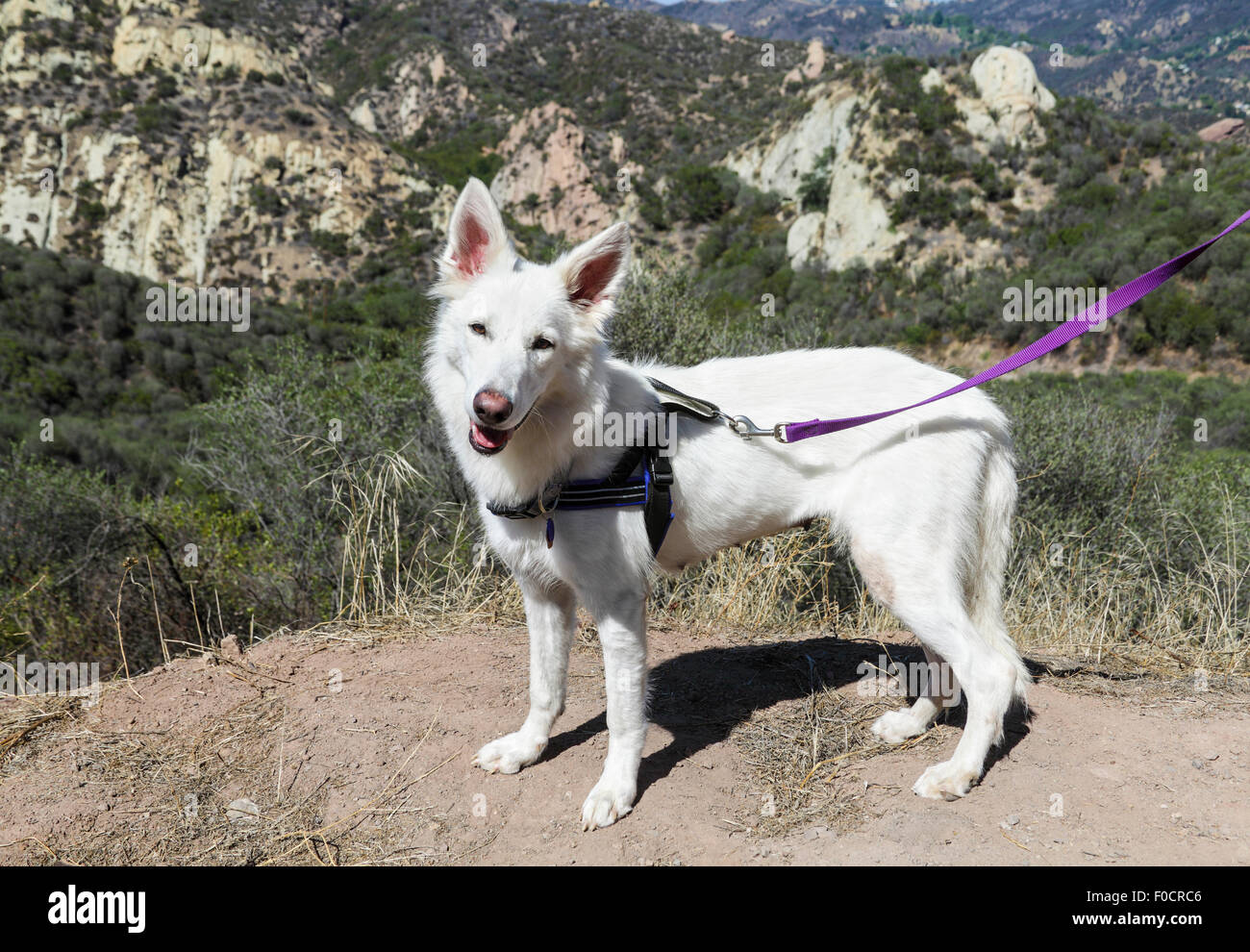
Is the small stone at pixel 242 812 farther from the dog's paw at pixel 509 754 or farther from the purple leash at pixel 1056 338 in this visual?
the purple leash at pixel 1056 338

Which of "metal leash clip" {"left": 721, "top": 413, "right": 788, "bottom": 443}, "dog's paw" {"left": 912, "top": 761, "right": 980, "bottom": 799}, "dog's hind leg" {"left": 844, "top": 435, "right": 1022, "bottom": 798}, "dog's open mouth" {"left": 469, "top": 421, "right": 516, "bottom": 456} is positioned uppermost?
"metal leash clip" {"left": 721, "top": 413, "right": 788, "bottom": 443}

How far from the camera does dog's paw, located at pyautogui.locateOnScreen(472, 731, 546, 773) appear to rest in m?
2.96

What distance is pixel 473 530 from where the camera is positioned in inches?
236

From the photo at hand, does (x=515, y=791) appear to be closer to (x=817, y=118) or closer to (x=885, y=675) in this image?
(x=885, y=675)

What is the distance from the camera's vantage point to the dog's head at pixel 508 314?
2.30 metres

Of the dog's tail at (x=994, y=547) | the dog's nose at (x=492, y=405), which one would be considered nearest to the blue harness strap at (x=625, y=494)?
the dog's nose at (x=492, y=405)

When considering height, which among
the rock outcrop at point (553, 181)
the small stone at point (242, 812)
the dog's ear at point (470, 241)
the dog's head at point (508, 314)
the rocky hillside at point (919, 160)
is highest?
the rock outcrop at point (553, 181)

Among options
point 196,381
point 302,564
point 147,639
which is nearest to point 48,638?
point 147,639

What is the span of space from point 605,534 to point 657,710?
1302 millimetres

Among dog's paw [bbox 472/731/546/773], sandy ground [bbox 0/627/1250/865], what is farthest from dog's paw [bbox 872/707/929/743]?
dog's paw [bbox 472/731/546/773]

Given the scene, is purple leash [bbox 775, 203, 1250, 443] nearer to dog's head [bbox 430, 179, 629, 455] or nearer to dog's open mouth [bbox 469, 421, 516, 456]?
dog's head [bbox 430, 179, 629, 455]

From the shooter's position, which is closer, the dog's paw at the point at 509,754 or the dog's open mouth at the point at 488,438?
the dog's open mouth at the point at 488,438

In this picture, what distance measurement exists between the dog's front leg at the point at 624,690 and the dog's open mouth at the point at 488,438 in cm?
82

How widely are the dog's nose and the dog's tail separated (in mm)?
2055
